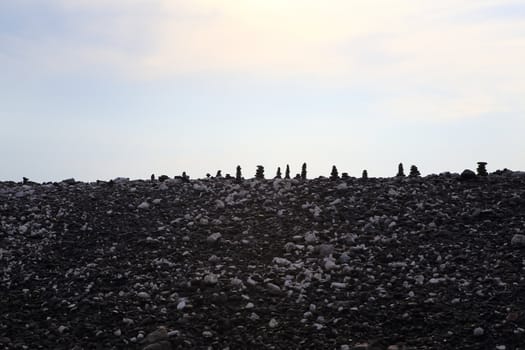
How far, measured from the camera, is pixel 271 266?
1288cm

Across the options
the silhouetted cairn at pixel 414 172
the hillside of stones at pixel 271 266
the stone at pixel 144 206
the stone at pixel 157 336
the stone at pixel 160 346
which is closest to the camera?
the stone at pixel 160 346

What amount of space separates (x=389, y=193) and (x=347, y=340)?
6.28 metres

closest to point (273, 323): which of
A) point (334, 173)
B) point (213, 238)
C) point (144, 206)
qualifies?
point (213, 238)

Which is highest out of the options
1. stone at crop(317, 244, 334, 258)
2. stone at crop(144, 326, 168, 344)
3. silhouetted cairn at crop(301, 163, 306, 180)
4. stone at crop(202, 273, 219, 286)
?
silhouetted cairn at crop(301, 163, 306, 180)

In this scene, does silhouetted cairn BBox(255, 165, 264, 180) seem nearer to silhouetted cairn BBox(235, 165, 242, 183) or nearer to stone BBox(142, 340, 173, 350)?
silhouetted cairn BBox(235, 165, 242, 183)

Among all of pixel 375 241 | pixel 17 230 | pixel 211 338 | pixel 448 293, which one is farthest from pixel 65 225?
pixel 448 293

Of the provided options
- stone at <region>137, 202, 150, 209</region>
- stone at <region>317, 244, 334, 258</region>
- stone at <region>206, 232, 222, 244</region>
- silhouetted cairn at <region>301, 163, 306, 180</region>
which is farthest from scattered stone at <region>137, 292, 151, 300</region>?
silhouetted cairn at <region>301, 163, 306, 180</region>

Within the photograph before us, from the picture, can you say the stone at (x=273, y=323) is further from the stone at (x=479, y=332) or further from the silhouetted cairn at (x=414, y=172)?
the silhouetted cairn at (x=414, y=172)

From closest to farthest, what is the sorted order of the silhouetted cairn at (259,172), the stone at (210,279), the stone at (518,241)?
the stone at (210,279) < the stone at (518,241) < the silhouetted cairn at (259,172)

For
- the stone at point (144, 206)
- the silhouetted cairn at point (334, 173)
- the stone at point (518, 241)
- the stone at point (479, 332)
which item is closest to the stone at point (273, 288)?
the stone at point (479, 332)

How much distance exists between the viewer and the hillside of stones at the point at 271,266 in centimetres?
1067

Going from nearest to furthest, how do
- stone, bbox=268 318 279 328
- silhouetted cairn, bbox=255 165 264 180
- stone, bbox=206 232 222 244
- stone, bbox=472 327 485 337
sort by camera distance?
stone, bbox=472 327 485 337, stone, bbox=268 318 279 328, stone, bbox=206 232 222 244, silhouetted cairn, bbox=255 165 264 180

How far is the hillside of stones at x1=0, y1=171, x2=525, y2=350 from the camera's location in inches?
420

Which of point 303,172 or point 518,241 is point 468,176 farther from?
point 303,172
